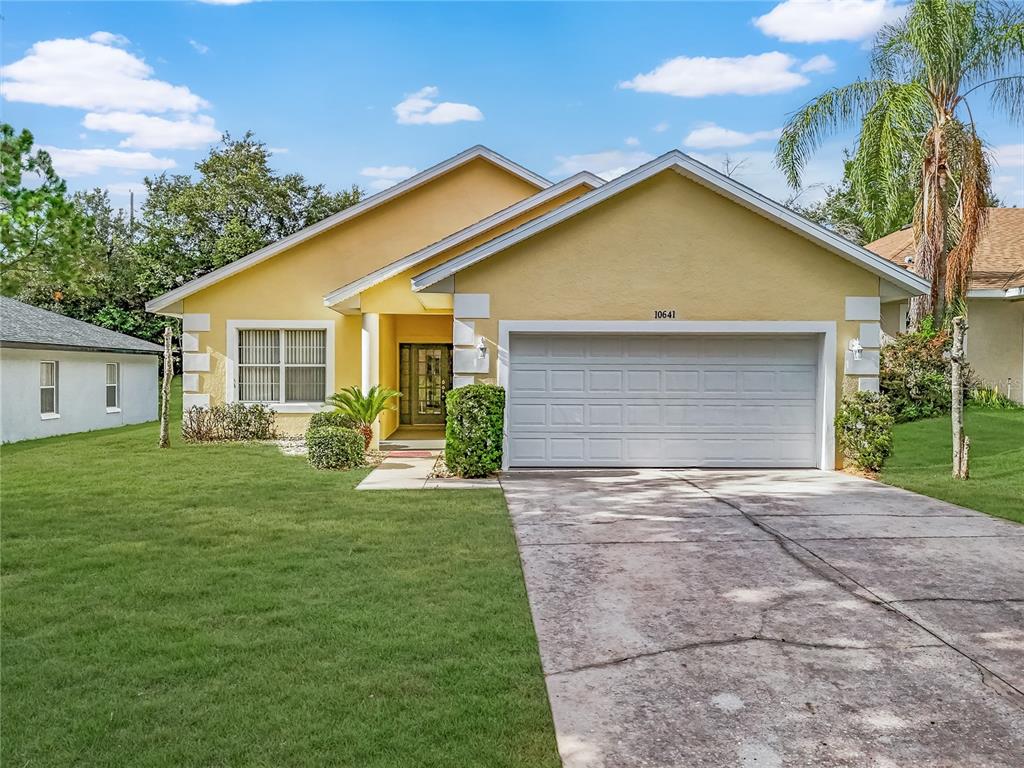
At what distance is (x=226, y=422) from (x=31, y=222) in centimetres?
1240

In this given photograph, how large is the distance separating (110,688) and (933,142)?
19.0 metres

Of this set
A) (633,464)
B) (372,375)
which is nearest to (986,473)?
(633,464)

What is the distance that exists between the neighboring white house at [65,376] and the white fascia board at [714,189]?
1102cm

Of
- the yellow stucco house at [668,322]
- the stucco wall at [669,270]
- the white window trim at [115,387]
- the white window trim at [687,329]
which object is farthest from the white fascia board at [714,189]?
the white window trim at [115,387]

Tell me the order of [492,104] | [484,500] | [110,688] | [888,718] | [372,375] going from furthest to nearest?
[492,104] < [372,375] < [484,500] < [110,688] < [888,718]

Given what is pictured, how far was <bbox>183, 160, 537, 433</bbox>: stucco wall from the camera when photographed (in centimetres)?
1753

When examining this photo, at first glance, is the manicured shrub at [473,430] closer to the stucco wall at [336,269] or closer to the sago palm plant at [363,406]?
the sago palm plant at [363,406]

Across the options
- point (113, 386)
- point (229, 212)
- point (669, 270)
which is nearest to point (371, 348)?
point (669, 270)

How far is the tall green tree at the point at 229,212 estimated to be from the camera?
33.3 m

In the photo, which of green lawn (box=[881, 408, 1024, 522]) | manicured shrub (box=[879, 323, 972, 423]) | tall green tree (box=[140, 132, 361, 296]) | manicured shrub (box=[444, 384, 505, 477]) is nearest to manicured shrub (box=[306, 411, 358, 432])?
manicured shrub (box=[444, 384, 505, 477])

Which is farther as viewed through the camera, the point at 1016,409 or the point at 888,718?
the point at 1016,409

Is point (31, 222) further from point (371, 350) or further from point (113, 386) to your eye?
point (113, 386)

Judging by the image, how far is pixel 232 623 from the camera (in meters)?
5.07

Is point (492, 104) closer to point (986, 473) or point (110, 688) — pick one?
point (986, 473)
